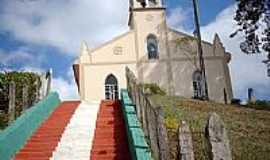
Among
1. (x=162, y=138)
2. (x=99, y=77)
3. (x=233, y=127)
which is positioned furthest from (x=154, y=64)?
(x=162, y=138)

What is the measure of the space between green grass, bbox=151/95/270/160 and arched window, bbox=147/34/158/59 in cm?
1185

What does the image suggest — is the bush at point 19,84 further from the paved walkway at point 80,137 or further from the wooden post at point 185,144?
the wooden post at point 185,144

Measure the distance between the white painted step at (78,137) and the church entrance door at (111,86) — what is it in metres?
16.2

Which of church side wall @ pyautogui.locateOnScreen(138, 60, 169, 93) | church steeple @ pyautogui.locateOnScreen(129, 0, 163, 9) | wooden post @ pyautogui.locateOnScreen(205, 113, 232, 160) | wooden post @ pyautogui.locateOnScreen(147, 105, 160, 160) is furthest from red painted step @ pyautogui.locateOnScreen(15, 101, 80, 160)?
church steeple @ pyautogui.locateOnScreen(129, 0, 163, 9)

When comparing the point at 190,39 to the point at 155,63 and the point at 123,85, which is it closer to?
the point at 155,63

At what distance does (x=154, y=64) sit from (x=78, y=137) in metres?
21.0

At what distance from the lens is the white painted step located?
10.4m

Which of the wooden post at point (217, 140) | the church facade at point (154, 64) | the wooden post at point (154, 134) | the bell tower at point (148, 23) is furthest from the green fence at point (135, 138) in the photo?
the bell tower at point (148, 23)

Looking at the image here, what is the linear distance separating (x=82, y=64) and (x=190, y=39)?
28.0 feet

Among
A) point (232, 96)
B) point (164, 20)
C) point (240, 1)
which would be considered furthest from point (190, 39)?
point (240, 1)

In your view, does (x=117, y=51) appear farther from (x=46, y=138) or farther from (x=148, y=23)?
(x=46, y=138)

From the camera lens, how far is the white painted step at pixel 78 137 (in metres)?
10.4

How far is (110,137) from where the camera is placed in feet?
38.2

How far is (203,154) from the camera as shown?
10984 mm
